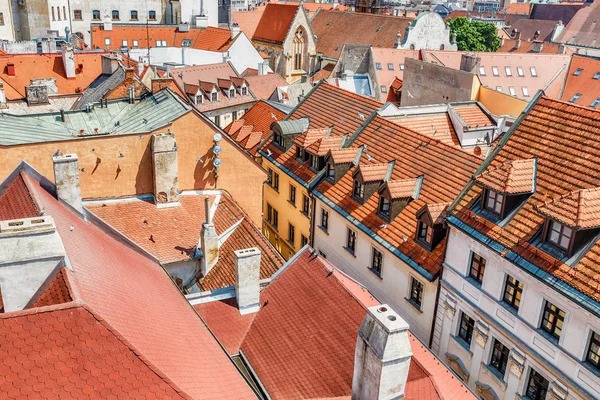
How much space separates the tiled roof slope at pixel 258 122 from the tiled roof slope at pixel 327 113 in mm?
5412

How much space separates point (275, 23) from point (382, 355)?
7805 cm

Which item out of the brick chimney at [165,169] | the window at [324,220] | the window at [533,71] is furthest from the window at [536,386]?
the window at [533,71]

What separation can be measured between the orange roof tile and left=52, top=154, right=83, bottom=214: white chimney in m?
13.5

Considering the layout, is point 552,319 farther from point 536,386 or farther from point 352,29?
point 352,29

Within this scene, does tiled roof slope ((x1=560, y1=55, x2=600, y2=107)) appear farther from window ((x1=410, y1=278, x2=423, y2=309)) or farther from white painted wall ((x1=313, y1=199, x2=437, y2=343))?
window ((x1=410, y1=278, x2=423, y2=309))

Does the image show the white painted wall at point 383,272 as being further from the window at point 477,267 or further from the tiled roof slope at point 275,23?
the tiled roof slope at point 275,23

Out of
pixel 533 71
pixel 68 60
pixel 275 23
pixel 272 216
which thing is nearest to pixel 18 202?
pixel 272 216

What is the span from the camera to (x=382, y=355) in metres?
11.2

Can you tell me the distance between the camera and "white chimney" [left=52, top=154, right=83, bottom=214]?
697 inches

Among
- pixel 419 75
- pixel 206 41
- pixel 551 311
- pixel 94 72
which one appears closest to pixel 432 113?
pixel 419 75

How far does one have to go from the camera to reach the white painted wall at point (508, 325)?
52.7 ft

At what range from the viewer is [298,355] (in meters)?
16.2

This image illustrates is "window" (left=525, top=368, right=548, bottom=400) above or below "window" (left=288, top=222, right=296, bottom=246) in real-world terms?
above

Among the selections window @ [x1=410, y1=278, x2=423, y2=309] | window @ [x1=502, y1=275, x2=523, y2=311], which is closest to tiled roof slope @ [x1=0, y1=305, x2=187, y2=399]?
window @ [x1=502, y1=275, x2=523, y2=311]
